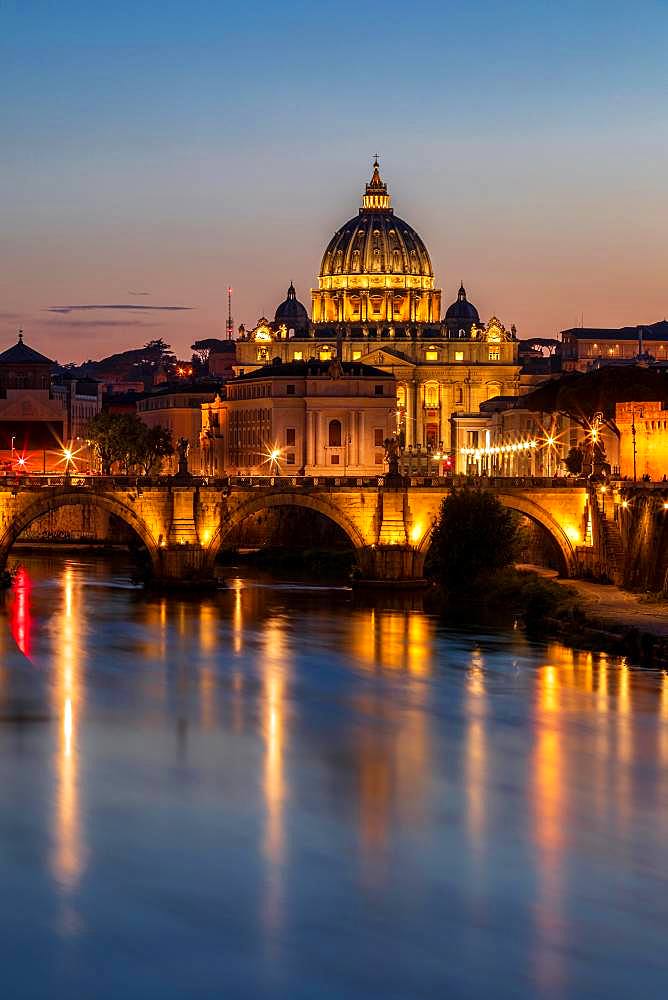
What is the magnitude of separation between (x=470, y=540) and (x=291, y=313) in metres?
102

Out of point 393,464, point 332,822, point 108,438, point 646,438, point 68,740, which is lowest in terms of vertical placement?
point 332,822

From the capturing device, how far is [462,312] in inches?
Answer: 6102

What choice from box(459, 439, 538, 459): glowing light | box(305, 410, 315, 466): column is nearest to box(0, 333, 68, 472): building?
box(305, 410, 315, 466): column

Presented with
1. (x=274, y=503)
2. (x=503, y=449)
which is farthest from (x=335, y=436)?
(x=274, y=503)

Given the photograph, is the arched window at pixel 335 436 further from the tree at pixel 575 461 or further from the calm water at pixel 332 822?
the calm water at pixel 332 822

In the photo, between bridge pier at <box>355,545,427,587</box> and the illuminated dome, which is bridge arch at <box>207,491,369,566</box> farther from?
the illuminated dome

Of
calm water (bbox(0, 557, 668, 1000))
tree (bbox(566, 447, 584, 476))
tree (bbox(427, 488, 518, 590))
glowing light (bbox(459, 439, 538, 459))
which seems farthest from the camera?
glowing light (bbox(459, 439, 538, 459))

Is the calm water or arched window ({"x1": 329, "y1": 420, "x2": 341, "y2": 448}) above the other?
arched window ({"x1": 329, "y1": 420, "x2": 341, "y2": 448})

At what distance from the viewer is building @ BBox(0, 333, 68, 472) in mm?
108812

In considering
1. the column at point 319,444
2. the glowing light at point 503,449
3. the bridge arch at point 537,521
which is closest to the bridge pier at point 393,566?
the bridge arch at point 537,521

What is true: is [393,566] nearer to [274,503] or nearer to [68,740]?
[274,503]

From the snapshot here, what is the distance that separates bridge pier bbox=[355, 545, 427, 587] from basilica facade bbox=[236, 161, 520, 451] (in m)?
71.6

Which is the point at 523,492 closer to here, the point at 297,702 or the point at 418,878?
the point at 297,702

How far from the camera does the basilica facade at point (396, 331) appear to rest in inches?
5482
